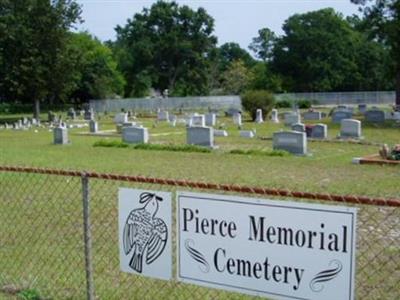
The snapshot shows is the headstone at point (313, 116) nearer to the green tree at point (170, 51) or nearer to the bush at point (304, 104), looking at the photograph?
the bush at point (304, 104)

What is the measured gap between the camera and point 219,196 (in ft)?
13.3

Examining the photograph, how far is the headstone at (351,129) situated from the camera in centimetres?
2452

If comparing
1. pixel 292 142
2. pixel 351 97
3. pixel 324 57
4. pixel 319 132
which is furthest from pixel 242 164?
pixel 324 57

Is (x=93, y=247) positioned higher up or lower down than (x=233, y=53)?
lower down

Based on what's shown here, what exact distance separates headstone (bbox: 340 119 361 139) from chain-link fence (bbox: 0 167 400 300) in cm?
1557

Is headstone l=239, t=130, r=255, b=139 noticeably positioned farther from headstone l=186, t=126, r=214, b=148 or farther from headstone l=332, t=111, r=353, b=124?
headstone l=332, t=111, r=353, b=124

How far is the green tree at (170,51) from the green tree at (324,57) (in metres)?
13.1

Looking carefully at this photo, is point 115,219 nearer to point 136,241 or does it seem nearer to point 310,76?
point 136,241

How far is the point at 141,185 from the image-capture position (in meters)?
9.73

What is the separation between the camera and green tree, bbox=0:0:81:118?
148 feet

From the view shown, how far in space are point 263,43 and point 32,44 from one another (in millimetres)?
70409

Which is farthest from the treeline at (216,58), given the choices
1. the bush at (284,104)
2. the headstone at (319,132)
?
the headstone at (319,132)

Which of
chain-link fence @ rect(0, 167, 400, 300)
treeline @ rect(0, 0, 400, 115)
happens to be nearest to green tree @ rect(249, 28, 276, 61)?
treeline @ rect(0, 0, 400, 115)

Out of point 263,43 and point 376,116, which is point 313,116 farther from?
point 263,43
